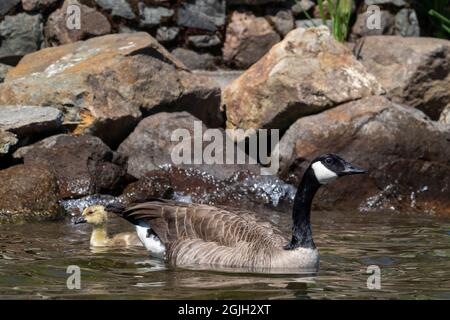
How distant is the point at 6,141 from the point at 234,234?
4.49 m

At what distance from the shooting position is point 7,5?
1593cm

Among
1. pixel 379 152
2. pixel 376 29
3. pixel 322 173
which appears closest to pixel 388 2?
pixel 376 29

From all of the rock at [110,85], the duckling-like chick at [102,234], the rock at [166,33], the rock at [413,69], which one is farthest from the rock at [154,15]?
the duckling-like chick at [102,234]

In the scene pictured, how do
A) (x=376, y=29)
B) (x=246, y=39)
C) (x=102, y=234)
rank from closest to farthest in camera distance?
(x=102, y=234) → (x=246, y=39) → (x=376, y=29)

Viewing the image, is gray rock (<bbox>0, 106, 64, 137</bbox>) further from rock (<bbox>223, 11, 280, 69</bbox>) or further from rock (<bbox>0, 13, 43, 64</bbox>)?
rock (<bbox>223, 11, 280, 69</bbox>)

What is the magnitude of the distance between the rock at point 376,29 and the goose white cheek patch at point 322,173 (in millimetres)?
8234

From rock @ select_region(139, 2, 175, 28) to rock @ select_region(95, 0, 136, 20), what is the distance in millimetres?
171

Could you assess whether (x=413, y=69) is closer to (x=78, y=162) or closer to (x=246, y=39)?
(x=246, y=39)

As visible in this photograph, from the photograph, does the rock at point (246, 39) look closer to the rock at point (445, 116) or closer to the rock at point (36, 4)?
the rock at point (36, 4)

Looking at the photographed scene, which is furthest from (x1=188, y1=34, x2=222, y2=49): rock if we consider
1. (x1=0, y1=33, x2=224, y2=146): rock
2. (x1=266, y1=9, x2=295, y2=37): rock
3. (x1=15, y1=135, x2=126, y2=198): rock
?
(x1=15, y1=135, x2=126, y2=198): rock

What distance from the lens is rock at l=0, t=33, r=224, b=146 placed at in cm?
1395

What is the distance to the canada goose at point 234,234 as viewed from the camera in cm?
934

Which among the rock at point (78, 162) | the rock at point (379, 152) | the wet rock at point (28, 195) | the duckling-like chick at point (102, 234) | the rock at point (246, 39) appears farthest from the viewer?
the rock at point (246, 39)
